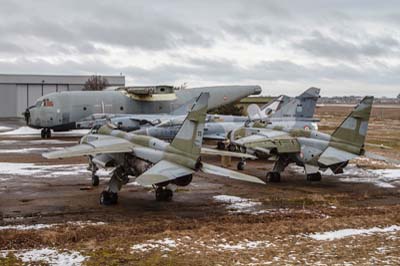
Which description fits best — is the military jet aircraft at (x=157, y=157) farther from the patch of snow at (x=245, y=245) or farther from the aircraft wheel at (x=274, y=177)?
the aircraft wheel at (x=274, y=177)

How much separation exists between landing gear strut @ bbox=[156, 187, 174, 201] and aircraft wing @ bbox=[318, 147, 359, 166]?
6.18 metres

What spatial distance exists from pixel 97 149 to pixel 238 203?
486 cm

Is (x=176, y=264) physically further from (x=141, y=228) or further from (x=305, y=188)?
(x=305, y=188)

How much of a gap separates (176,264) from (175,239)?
1811 mm

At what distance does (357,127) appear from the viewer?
1944cm

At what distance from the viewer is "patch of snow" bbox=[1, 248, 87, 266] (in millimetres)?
9930

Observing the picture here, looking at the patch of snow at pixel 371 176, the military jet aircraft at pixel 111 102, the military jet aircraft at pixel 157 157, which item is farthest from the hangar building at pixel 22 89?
the military jet aircraft at pixel 157 157

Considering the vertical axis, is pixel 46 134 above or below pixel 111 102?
below

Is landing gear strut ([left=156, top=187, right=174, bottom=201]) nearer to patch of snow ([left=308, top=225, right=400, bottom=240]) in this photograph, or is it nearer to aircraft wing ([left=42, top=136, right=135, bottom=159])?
aircraft wing ([left=42, top=136, right=135, bottom=159])

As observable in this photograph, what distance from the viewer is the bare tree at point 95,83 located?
7462 centimetres

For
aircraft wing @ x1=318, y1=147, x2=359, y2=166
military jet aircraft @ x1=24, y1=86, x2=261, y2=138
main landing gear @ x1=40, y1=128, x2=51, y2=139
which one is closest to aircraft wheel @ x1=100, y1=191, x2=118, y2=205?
aircraft wing @ x1=318, y1=147, x2=359, y2=166

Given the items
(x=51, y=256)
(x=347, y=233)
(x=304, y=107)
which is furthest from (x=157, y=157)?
(x=304, y=107)

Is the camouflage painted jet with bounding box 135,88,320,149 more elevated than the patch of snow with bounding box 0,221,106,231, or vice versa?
the camouflage painted jet with bounding box 135,88,320,149

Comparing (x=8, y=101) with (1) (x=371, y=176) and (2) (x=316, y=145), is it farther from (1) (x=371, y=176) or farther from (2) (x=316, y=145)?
(2) (x=316, y=145)
